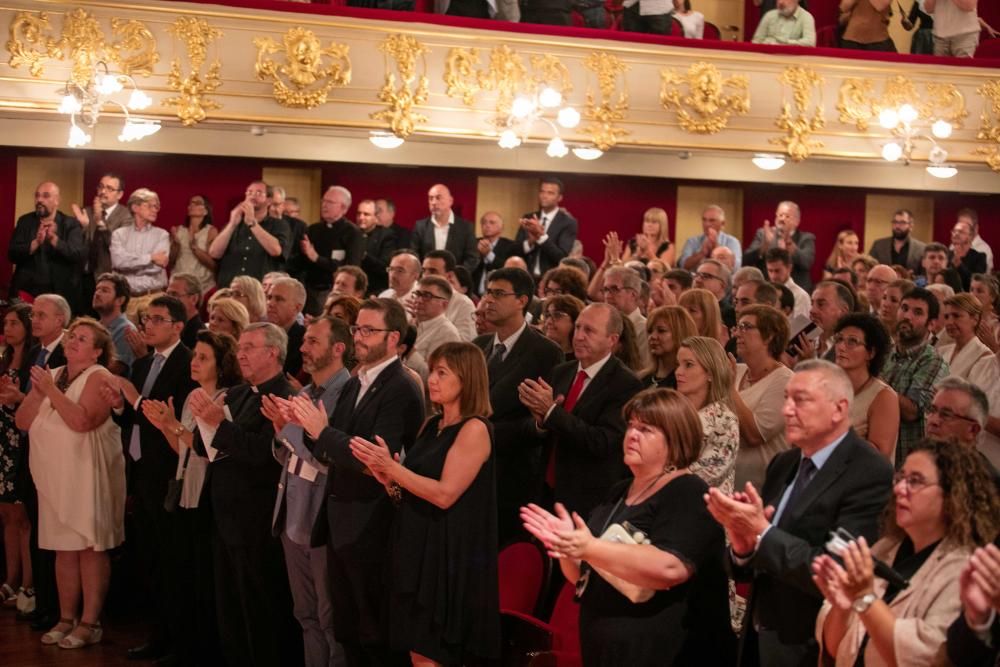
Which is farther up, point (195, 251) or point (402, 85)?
point (402, 85)

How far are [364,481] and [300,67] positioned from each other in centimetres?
584

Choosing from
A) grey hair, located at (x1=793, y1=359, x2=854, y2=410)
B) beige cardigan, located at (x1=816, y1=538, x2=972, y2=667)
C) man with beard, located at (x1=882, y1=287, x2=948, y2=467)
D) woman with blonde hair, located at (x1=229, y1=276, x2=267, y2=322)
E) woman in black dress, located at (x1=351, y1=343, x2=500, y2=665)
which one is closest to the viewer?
beige cardigan, located at (x1=816, y1=538, x2=972, y2=667)

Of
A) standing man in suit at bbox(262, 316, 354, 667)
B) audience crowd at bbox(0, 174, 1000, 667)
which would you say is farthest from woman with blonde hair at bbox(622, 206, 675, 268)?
standing man in suit at bbox(262, 316, 354, 667)

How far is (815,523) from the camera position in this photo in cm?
370

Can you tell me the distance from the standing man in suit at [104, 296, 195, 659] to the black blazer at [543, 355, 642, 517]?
185 centimetres

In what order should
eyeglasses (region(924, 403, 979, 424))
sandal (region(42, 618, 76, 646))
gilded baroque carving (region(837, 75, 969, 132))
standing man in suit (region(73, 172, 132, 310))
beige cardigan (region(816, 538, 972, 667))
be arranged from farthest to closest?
gilded baroque carving (region(837, 75, 969, 132)) → standing man in suit (region(73, 172, 132, 310)) → sandal (region(42, 618, 76, 646)) → eyeglasses (region(924, 403, 979, 424)) → beige cardigan (region(816, 538, 972, 667))

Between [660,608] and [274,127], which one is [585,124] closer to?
[274,127]

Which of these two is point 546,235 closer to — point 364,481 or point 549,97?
point 549,97

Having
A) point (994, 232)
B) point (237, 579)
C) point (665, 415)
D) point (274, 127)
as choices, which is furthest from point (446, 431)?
point (994, 232)

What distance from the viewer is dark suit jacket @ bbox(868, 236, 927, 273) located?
12.2 m

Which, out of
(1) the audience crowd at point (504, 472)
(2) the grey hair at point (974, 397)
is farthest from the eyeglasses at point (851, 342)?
(2) the grey hair at point (974, 397)

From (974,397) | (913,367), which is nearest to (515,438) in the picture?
(913,367)

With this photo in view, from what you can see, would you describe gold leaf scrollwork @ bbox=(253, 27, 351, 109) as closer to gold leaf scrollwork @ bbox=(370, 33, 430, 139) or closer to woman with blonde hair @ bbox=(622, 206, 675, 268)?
gold leaf scrollwork @ bbox=(370, 33, 430, 139)

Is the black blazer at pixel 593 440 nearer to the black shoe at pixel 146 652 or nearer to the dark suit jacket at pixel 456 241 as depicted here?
the black shoe at pixel 146 652
